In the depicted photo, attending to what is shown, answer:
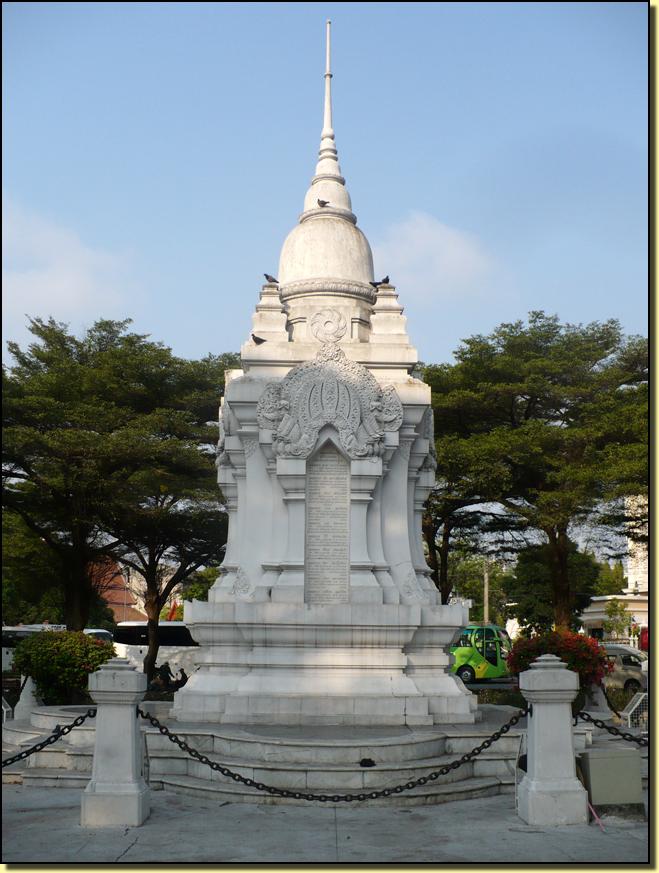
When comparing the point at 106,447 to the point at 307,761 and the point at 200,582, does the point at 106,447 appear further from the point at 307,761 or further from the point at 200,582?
the point at 307,761

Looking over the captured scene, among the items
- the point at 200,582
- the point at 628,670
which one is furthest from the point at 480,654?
the point at 200,582

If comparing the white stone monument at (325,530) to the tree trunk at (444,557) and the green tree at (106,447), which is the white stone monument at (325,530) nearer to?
the green tree at (106,447)

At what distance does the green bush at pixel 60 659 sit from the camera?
1609cm

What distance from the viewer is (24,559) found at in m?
31.8

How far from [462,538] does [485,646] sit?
12.2ft

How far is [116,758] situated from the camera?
29.3 ft

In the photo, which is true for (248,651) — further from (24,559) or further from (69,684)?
(24,559)

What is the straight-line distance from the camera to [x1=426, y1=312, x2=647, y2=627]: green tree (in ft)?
87.2

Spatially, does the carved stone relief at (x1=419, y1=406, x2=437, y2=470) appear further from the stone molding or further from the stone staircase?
the stone staircase

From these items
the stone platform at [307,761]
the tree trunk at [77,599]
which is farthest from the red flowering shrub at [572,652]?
the tree trunk at [77,599]

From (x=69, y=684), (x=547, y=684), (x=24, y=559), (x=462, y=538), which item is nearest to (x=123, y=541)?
(x=24, y=559)

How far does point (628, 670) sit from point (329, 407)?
54.5ft

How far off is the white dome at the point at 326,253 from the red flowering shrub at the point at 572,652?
6.72 meters

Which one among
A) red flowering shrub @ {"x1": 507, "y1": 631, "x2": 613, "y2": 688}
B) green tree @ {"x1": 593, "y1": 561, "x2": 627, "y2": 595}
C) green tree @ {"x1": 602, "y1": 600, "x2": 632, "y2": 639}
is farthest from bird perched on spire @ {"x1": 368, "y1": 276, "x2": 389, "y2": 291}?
green tree @ {"x1": 593, "y1": 561, "x2": 627, "y2": 595}
